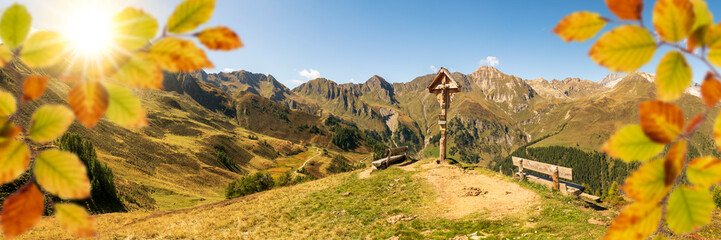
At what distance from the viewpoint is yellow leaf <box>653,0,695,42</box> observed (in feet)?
3.25

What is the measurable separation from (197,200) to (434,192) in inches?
2054

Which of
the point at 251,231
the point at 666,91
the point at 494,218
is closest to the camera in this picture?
the point at 666,91

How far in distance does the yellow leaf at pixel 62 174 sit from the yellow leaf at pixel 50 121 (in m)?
0.07

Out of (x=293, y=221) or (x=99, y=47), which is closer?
(x=99, y=47)

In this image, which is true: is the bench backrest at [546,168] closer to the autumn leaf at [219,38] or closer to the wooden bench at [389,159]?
the wooden bench at [389,159]

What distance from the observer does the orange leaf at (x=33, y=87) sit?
1.10 metres

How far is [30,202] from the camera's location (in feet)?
3.53

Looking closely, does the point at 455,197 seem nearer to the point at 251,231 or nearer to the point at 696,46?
the point at 251,231

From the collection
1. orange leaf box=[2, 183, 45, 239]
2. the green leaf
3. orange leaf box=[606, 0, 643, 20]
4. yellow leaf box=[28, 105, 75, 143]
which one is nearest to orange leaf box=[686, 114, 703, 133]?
orange leaf box=[606, 0, 643, 20]

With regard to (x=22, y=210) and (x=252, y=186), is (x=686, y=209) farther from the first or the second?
(x=252, y=186)

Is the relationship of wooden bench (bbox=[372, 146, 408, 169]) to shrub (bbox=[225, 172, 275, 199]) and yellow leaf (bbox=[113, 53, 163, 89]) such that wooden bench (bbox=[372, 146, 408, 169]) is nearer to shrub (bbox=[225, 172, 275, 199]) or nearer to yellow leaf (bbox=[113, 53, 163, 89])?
yellow leaf (bbox=[113, 53, 163, 89])

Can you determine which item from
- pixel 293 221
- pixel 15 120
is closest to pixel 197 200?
pixel 293 221

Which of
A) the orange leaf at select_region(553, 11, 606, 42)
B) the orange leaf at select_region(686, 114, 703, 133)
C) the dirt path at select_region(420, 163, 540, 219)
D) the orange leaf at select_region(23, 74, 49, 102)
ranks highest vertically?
the orange leaf at select_region(553, 11, 606, 42)

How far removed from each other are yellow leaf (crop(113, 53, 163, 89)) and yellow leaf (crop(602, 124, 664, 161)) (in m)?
1.40
